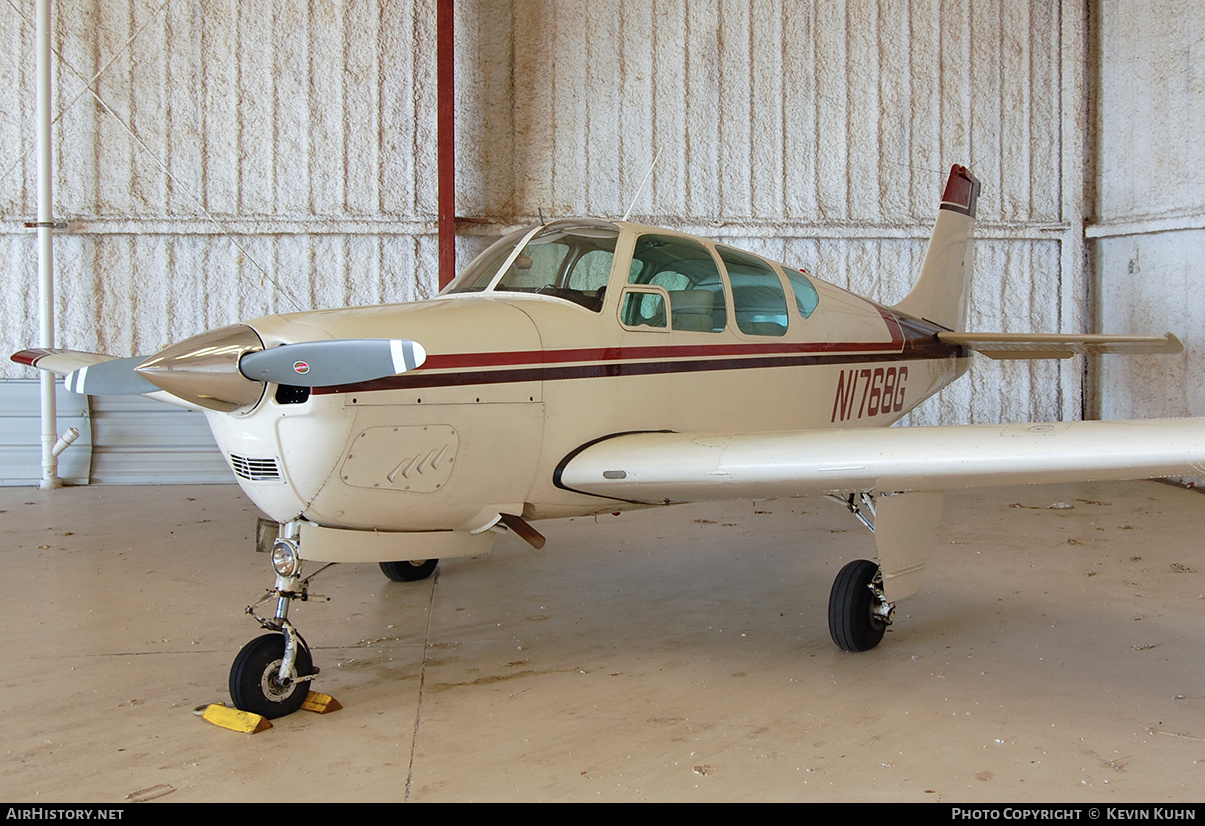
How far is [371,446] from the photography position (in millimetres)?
3180

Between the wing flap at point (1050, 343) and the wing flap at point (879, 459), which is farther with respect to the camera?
the wing flap at point (1050, 343)

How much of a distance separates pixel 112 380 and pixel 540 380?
5.00 feet

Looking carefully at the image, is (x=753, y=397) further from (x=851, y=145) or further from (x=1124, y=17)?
(x=1124, y=17)

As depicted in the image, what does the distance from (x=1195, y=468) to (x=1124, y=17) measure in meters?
8.24

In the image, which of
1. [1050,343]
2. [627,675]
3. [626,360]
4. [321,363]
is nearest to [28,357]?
[321,363]

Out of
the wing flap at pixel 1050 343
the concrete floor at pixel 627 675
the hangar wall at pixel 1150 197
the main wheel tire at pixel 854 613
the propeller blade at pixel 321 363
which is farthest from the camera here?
the hangar wall at pixel 1150 197

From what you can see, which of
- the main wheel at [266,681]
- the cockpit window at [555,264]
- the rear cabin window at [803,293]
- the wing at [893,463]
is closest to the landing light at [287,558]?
the main wheel at [266,681]

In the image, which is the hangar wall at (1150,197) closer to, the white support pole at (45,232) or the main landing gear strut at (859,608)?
the main landing gear strut at (859,608)

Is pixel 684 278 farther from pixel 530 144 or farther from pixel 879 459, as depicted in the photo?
pixel 530 144

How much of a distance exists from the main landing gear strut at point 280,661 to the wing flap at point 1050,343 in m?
4.60

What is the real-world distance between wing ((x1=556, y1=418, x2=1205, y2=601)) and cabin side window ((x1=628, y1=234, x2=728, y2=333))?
695 millimetres

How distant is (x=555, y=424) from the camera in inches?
145

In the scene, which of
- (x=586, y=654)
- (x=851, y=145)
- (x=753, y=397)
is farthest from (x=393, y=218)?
(x=586, y=654)

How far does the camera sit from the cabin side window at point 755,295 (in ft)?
14.8
